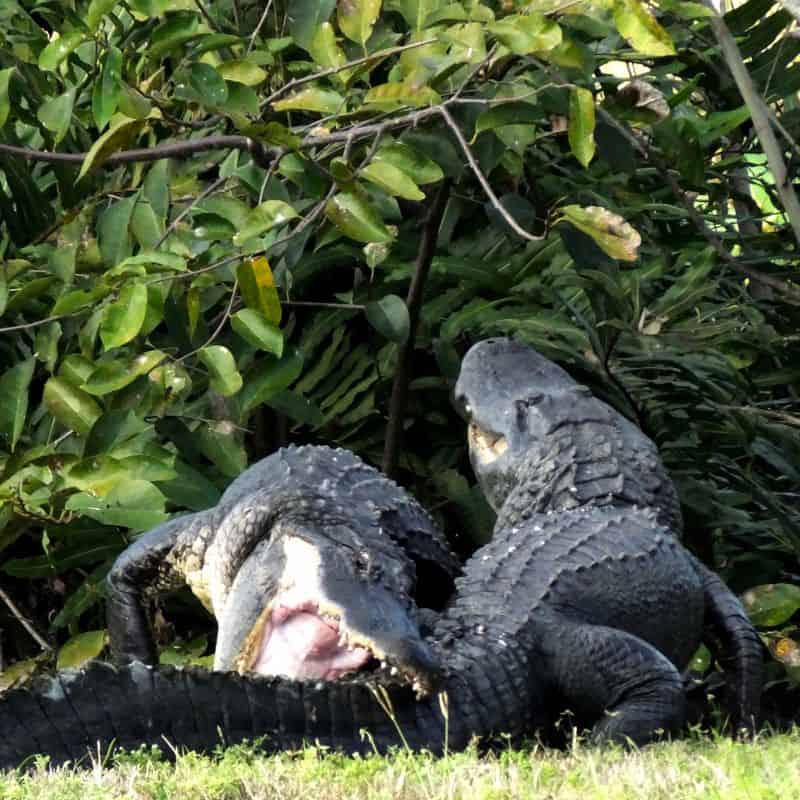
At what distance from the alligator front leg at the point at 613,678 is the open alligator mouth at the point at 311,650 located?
49 centimetres

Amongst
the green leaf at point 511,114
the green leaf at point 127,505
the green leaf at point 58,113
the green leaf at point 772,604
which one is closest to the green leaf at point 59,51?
the green leaf at point 58,113

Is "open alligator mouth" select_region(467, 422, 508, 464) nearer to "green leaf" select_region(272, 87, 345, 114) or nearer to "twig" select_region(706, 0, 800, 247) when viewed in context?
"green leaf" select_region(272, 87, 345, 114)

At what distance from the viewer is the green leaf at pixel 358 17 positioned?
388cm

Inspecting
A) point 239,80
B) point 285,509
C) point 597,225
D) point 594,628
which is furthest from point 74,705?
point 239,80

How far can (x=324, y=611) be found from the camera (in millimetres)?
3293

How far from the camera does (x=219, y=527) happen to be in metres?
3.97

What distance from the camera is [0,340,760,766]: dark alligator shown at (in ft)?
9.35

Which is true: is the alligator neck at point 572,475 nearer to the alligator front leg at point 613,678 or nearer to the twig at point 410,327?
the twig at point 410,327

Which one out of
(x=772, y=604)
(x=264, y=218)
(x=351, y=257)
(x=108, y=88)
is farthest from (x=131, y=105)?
(x=772, y=604)

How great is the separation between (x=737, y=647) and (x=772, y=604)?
79 centimetres

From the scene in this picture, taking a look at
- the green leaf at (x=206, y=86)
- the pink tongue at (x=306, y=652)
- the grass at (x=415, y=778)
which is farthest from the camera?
the green leaf at (x=206, y=86)

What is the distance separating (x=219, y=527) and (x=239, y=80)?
112cm

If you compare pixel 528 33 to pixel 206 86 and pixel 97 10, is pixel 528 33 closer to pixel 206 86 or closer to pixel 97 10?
pixel 206 86

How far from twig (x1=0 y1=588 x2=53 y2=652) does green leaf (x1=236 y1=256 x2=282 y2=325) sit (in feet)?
6.09
